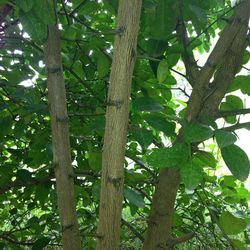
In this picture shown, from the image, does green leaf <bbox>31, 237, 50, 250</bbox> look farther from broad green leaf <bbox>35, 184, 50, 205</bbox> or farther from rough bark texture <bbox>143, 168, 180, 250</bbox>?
rough bark texture <bbox>143, 168, 180, 250</bbox>

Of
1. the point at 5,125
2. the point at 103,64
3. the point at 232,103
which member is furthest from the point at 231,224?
Answer: the point at 5,125

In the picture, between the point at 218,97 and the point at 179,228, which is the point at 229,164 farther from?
the point at 179,228

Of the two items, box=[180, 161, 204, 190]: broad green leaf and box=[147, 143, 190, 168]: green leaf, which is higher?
box=[147, 143, 190, 168]: green leaf

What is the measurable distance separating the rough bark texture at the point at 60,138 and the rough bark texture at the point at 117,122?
0.10 m

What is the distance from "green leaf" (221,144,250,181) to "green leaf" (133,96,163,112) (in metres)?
0.10

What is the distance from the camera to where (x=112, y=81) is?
455 mm

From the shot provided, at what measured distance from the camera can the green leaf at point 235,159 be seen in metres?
0.44

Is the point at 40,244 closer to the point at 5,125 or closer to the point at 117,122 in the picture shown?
the point at 5,125

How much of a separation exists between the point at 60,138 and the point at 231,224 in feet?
0.93

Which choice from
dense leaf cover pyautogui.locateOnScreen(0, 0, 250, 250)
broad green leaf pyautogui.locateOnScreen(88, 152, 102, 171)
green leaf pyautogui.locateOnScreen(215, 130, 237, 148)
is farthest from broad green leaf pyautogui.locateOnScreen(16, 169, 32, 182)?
green leaf pyautogui.locateOnScreen(215, 130, 237, 148)

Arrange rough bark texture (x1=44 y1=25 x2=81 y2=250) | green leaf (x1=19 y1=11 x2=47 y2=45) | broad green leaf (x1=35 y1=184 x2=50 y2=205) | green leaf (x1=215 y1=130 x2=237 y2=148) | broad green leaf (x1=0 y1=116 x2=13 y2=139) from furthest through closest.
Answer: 1. broad green leaf (x1=35 y1=184 x2=50 y2=205)
2. broad green leaf (x1=0 y1=116 x2=13 y2=139)
3. rough bark texture (x1=44 y1=25 x2=81 y2=250)
4. green leaf (x1=19 y1=11 x2=47 y2=45)
5. green leaf (x1=215 y1=130 x2=237 y2=148)

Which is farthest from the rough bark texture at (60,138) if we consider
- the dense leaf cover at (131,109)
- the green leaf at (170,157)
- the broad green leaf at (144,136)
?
the green leaf at (170,157)

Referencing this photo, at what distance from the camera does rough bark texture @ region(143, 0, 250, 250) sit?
21.9 inches

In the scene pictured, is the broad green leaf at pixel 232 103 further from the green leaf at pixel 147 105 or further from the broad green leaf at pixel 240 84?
the green leaf at pixel 147 105
